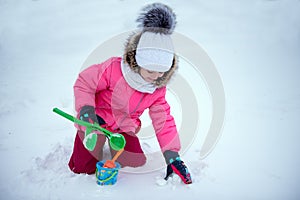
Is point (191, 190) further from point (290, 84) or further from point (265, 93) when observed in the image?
point (290, 84)

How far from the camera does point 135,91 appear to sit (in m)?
1.24

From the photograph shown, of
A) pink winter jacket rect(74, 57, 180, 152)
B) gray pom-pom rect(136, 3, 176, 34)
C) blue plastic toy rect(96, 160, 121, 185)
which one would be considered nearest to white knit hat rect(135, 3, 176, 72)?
gray pom-pom rect(136, 3, 176, 34)

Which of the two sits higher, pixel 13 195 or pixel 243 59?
pixel 243 59

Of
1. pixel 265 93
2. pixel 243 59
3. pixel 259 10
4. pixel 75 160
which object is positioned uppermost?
pixel 259 10

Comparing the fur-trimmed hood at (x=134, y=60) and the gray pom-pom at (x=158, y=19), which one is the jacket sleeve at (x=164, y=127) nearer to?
the fur-trimmed hood at (x=134, y=60)

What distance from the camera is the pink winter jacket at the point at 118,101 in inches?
47.4

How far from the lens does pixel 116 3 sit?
9.14ft

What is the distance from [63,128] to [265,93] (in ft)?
4.50

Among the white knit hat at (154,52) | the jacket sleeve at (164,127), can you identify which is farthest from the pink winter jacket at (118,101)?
the white knit hat at (154,52)

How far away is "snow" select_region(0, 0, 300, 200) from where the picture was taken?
117cm

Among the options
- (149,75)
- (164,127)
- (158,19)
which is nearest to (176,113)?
(164,127)

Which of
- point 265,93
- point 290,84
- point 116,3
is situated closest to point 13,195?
point 265,93

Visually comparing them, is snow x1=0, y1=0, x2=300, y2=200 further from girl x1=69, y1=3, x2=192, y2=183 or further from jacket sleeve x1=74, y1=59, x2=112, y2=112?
jacket sleeve x1=74, y1=59, x2=112, y2=112

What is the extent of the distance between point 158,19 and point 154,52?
0.14 metres
